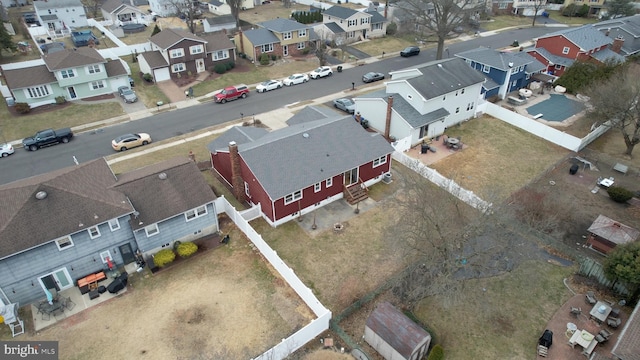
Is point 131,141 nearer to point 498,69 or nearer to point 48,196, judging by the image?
point 48,196

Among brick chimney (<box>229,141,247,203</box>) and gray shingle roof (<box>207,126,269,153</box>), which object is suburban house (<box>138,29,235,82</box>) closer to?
gray shingle roof (<box>207,126,269,153</box>)

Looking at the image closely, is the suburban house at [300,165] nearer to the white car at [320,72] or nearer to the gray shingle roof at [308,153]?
the gray shingle roof at [308,153]

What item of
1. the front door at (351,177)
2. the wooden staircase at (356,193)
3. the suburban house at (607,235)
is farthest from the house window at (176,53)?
the suburban house at (607,235)

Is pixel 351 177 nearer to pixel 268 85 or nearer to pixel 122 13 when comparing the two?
pixel 268 85

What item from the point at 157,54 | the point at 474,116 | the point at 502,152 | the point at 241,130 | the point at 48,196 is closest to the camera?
the point at 48,196

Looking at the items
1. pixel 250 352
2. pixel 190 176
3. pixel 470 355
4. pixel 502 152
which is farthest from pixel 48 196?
pixel 502 152
